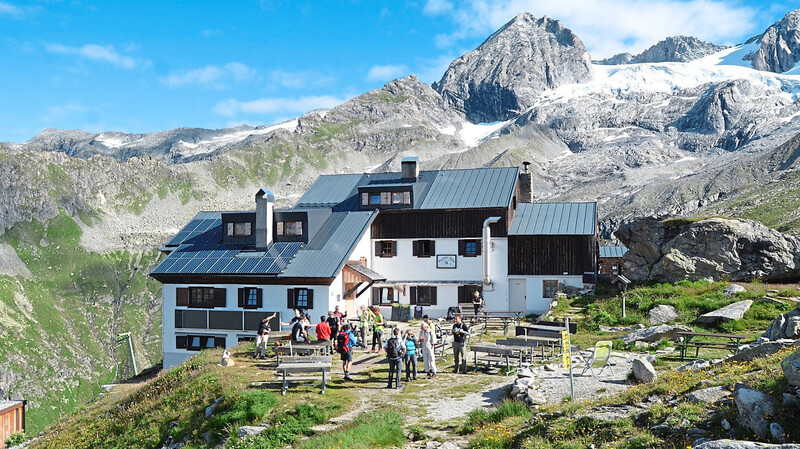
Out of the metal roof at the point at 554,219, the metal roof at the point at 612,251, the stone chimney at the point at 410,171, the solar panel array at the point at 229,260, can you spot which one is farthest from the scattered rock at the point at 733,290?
the stone chimney at the point at 410,171

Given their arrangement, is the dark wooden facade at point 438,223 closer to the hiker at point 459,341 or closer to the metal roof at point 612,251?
the metal roof at point 612,251

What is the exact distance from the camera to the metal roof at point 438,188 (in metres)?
47.2

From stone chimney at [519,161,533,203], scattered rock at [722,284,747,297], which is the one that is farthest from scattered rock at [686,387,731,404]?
stone chimney at [519,161,533,203]

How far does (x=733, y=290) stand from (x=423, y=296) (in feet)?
67.7

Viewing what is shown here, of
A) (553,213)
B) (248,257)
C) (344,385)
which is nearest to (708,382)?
(344,385)

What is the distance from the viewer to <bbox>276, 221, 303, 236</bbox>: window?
42719mm

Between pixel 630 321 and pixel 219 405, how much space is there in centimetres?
2070

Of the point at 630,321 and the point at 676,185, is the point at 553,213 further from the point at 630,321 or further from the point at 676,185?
the point at 676,185

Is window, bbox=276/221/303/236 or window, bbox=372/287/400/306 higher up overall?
window, bbox=276/221/303/236

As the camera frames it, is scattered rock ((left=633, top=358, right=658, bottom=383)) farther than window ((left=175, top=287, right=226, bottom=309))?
No

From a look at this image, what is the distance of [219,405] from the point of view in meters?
19.8

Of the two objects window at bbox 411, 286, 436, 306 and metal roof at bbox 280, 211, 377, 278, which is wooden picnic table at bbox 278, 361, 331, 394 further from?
window at bbox 411, 286, 436, 306

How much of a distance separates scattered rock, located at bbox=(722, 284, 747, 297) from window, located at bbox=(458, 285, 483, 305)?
54.5 feet

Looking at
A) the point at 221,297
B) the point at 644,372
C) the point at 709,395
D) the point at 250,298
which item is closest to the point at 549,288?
the point at 250,298
